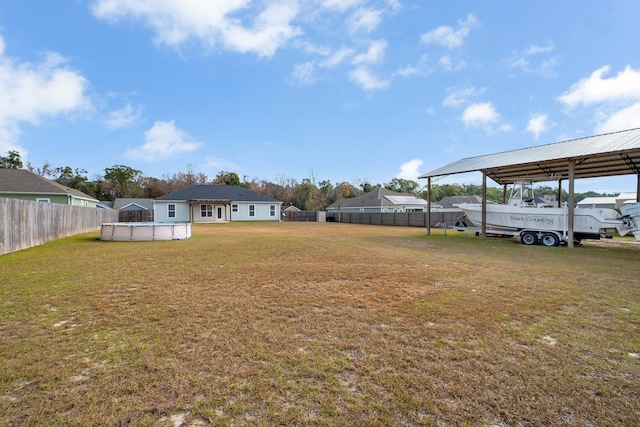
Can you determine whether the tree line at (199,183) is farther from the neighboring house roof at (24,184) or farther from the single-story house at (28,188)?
the single-story house at (28,188)

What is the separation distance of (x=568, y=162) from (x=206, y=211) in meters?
27.8

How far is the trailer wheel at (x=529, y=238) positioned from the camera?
11.6 metres

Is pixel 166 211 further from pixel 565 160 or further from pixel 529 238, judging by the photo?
pixel 565 160

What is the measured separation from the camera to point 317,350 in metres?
2.63

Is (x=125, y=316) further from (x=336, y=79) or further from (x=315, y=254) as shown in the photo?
(x=336, y=79)

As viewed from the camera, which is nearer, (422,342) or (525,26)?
(422,342)

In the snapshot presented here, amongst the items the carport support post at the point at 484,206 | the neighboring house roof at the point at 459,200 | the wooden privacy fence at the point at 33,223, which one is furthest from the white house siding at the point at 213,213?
the neighboring house roof at the point at 459,200

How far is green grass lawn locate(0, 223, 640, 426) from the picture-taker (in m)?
1.83

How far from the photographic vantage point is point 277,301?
403cm

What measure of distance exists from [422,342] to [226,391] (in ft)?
6.01

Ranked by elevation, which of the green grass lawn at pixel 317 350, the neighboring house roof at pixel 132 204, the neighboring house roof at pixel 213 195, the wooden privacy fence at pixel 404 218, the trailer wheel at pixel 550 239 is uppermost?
the neighboring house roof at pixel 213 195

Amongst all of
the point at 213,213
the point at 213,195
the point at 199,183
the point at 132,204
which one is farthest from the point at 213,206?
the point at 199,183

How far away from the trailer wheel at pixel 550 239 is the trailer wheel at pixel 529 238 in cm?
26

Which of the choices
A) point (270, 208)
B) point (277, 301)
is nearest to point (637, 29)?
point (277, 301)
